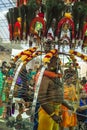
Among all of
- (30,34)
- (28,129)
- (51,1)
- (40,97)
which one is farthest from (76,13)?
(28,129)

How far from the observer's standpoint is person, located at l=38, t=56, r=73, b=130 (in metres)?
6.45

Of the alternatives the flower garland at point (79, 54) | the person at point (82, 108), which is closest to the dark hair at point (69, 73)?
the person at point (82, 108)

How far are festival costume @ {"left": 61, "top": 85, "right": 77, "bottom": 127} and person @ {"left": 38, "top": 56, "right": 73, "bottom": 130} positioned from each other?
0.32 metres

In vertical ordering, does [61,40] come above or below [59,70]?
above

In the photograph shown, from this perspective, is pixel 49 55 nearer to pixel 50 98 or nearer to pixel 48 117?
pixel 50 98

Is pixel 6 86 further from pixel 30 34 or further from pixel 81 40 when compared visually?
pixel 81 40

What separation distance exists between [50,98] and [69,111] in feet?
3.70

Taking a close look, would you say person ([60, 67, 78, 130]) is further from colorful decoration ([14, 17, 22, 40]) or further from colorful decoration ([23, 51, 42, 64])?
colorful decoration ([14, 17, 22, 40])

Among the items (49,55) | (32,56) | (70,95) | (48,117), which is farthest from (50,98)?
(32,56)

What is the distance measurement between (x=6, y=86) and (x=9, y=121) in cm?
90

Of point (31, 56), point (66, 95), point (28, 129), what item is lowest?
point (28, 129)

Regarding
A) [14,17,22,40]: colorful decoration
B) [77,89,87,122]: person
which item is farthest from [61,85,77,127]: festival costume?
[14,17,22,40]: colorful decoration

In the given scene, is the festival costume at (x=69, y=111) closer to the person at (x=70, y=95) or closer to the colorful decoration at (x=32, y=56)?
the person at (x=70, y=95)

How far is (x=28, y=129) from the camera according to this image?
6.76m
